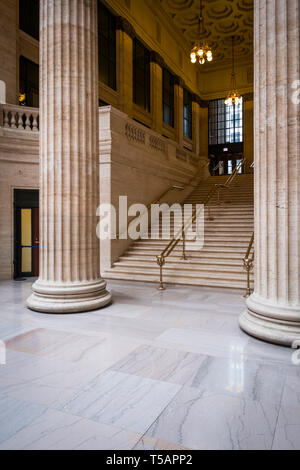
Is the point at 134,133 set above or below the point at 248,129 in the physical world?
below

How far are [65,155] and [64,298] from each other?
8.19ft

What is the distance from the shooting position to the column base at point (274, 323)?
13.8 feet

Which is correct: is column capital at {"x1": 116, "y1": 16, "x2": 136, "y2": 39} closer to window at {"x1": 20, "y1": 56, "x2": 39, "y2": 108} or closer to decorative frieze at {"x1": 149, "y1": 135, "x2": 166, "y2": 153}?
window at {"x1": 20, "y1": 56, "x2": 39, "y2": 108}

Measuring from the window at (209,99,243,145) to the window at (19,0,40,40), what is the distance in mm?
16078

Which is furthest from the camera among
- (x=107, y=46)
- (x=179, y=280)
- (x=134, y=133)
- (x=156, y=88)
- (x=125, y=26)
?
(x=156, y=88)

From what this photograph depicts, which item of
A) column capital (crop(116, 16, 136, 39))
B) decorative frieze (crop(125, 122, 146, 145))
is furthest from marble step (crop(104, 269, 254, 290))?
column capital (crop(116, 16, 136, 39))

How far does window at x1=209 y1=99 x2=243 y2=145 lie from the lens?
25.3 m

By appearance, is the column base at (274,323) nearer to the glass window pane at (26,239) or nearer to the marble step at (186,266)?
the marble step at (186,266)

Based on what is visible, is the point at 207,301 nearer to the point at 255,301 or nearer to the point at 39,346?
the point at 255,301

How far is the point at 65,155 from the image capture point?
6.10m

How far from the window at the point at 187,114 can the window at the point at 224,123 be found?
1.89 m

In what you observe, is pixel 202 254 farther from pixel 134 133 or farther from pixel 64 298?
pixel 64 298

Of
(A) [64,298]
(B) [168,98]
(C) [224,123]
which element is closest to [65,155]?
(A) [64,298]

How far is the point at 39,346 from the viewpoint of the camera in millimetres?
4340
